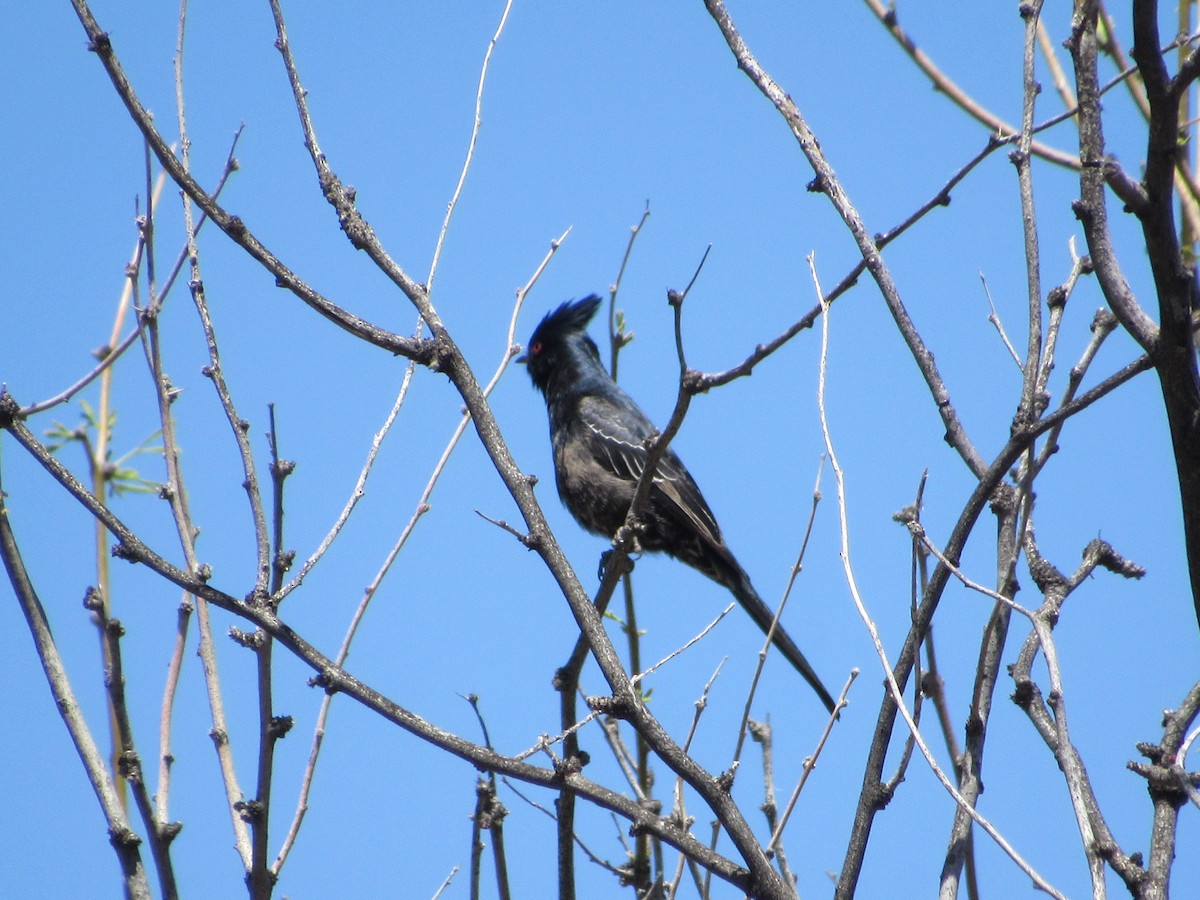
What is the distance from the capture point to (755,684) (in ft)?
11.0

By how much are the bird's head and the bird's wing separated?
518 millimetres

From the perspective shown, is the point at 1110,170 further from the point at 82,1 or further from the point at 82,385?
the point at 82,385

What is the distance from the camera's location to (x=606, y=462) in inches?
284

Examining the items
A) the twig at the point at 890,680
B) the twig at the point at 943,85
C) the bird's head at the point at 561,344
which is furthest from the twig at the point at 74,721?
the bird's head at the point at 561,344

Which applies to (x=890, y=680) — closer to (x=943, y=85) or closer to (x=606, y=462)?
(x=943, y=85)

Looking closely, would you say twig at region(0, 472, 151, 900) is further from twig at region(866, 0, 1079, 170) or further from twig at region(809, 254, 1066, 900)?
twig at region(866, 0, 1079, 170)

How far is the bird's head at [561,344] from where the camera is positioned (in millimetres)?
7996

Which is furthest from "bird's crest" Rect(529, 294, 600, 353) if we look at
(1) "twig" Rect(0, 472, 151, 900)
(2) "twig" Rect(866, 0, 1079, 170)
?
Answer: (1) "twig" Rect(0, 472, 151, 900)

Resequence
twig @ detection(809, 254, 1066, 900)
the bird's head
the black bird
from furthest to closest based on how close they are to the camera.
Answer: the bird's head < the black bird < twig @ detection(809, 254, 1066, 900)

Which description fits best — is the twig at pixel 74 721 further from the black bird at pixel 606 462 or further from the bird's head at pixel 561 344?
the bird's head at pixel 561 344

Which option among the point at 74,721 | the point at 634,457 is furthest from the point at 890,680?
the point at 634,457

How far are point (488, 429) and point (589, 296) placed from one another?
17.6 ft

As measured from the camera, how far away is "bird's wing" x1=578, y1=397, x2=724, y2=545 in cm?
682

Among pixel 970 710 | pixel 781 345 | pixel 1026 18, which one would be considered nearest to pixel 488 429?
pixel 781 345
